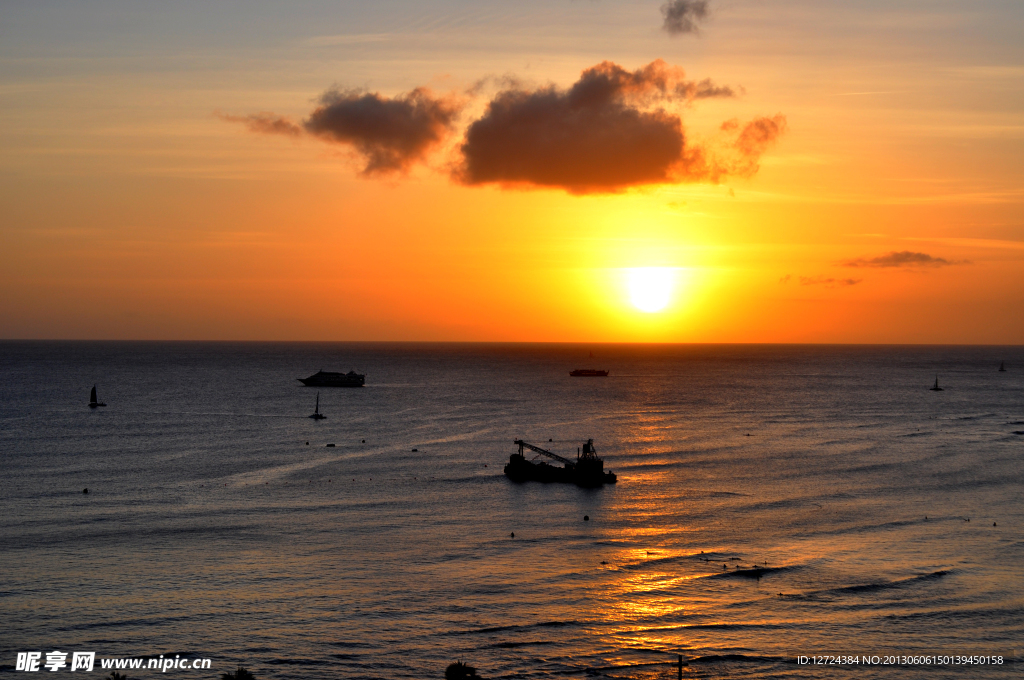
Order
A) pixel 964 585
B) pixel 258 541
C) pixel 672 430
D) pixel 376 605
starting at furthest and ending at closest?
pixel 672 430, pixel 258 541, pixel 964 585, pixel 376 605

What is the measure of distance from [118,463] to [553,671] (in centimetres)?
8386

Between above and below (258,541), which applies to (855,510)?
above

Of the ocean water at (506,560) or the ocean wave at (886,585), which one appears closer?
the ocean water at (506,560)

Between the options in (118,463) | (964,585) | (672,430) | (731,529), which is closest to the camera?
(964,585)

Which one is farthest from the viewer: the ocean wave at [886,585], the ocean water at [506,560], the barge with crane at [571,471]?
the barge with crane at [571,471]

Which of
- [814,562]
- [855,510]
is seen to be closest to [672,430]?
[855,510]

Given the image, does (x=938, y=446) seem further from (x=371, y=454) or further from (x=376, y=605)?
(x=376, y=605)

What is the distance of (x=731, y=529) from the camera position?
259 ft

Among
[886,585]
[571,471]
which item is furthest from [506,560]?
[571,471]

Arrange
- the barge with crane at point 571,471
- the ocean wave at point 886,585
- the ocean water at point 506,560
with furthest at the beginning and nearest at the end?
the barge with crane at point 571,471, the ocean wave at point 886,585, the ocean water at point 506,560

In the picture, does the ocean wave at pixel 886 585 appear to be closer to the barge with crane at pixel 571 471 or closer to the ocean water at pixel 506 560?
the ocean water at pixel 506 560

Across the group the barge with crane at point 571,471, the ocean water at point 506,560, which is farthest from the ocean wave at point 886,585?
the barge with crane at point 571,471

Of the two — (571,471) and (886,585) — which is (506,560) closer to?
(886,585)

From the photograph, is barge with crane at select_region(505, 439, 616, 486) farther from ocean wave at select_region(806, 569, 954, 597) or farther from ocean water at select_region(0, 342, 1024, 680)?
ocean wave at select_region(806, 569, 954, 597)
